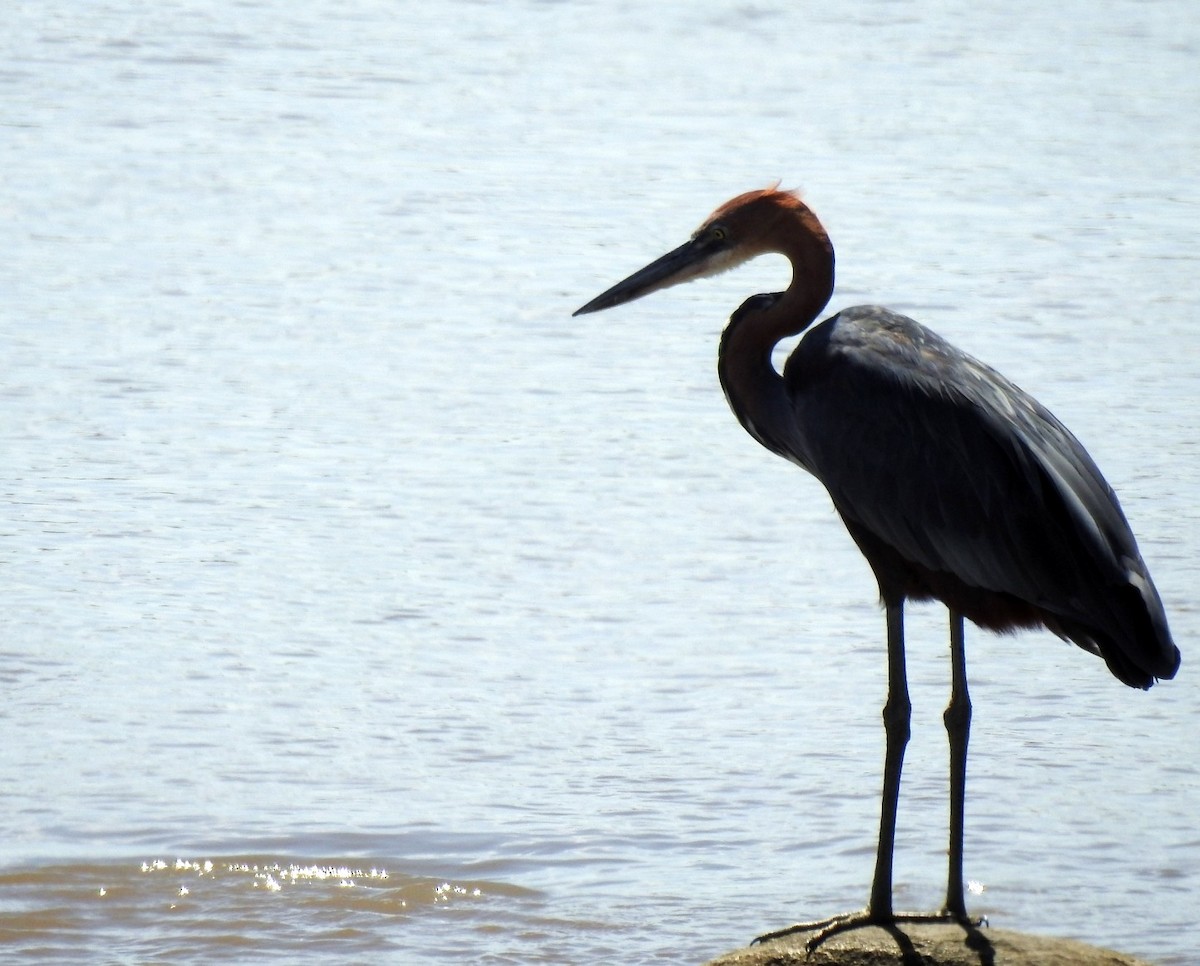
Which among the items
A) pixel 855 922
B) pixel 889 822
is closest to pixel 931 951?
pixel 855 922

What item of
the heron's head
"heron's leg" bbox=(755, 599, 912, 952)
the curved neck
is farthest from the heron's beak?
"heron's leg" bbox=(755, 599, 912, 952)

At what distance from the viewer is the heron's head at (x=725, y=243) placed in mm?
5812

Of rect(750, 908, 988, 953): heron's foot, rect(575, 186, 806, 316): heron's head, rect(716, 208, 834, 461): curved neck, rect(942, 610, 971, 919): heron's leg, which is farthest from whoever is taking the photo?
rect(575, 186, 806, 316): heron's head

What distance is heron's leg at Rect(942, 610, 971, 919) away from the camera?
17.5 ft

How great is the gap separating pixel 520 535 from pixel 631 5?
1099 cm

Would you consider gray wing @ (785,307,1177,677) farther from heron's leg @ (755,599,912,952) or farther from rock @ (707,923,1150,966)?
rock @ (707,923,1150,966)

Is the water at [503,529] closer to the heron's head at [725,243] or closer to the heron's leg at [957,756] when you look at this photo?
the heron's leg at [957,756]

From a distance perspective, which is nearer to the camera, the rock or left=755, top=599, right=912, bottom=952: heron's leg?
the rock

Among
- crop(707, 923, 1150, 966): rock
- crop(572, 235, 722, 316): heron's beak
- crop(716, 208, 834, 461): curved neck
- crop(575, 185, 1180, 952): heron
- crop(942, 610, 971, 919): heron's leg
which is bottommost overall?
crop(707, 923, 1150, 966): rock

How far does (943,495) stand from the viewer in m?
5.27

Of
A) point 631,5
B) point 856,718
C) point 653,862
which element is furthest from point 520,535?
point 631,5

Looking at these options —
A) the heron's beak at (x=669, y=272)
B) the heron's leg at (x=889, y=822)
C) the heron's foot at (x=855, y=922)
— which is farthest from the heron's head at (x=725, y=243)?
the heron's foot at (x=855, y=922)

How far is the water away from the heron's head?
1.43 meters

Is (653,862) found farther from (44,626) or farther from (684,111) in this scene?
(684,111)
